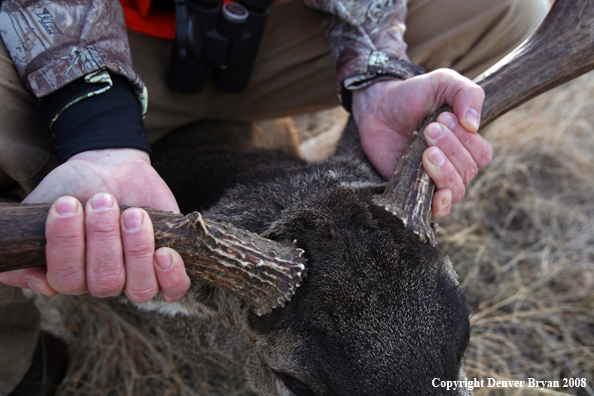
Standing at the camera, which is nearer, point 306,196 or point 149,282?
point 149,282

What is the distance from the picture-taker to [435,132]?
2.24m

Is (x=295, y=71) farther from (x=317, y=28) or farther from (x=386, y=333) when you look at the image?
(x=386, y=333)

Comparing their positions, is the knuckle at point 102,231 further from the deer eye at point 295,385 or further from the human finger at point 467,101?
the human finger at point 467,101

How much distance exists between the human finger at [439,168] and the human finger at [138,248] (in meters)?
Answer: 1.30

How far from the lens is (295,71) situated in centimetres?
366

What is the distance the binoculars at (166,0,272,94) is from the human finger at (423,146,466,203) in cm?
153

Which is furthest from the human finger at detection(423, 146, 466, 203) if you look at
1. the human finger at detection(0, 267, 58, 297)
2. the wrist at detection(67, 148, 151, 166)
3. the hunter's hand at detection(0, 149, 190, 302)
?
the human finger at detection(0, 267, 58, 297)

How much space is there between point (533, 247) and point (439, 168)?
2.81m

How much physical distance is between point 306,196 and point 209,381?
87.5 inches

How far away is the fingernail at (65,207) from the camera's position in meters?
1.58

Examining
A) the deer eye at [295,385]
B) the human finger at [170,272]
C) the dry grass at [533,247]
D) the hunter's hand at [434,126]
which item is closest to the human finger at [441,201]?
the hunter's hand at [434,126]

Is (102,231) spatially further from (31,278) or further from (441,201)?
(441,201)

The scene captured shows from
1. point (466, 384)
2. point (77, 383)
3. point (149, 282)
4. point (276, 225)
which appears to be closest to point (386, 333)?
point (466, 384)

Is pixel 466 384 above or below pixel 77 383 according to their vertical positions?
above
